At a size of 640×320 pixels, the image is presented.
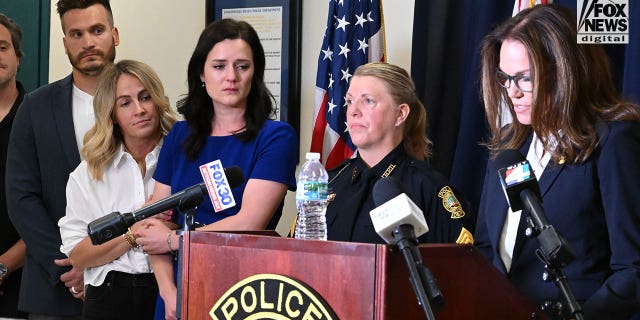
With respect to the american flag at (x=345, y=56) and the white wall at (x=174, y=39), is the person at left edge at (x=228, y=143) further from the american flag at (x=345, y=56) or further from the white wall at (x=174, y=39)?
the white wall at (x=174, y=39)

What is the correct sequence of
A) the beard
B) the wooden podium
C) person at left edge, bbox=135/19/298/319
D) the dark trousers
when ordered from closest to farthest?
the wooden podium, person at left edge, bbox=135/19/298/319, the dark trousers, the beard

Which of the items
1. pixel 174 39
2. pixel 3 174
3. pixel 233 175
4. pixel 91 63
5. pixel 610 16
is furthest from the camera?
pixel 174 39

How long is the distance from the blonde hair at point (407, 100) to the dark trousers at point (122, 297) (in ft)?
3.42

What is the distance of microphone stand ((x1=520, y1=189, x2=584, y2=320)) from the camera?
54.9 inches

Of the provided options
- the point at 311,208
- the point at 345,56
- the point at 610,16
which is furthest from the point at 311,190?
the point at 345,56

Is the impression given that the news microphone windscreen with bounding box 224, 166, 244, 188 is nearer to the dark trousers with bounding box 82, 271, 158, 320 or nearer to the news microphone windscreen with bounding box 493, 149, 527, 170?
the news microphone windscreen with bounding box 493, 149, 527, 170

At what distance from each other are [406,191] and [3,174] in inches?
84.6

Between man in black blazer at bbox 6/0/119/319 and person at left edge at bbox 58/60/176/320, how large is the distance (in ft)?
0.89

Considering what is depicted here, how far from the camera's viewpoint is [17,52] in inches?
161

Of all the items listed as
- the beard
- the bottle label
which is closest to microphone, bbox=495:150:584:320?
the bottle label

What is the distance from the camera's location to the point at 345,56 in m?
4.12

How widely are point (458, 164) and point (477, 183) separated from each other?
4.8 inches

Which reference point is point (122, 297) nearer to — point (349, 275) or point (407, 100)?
point (407, 100)

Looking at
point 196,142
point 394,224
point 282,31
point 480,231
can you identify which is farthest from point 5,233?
point 394,224
